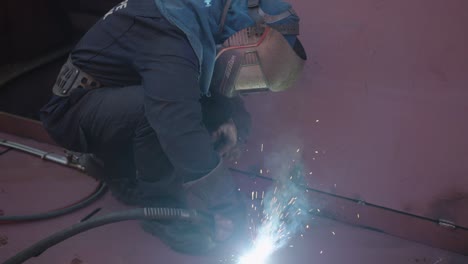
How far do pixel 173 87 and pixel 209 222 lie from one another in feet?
1.89

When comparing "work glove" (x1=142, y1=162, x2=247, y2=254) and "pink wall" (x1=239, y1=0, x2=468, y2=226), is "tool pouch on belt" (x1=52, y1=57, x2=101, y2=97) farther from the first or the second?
"pink wall" (x1=239, y1=0, x2=468, y2=226)

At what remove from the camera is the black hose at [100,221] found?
1.43 meters

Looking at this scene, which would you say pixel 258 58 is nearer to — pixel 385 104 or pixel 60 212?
pixel 385 104

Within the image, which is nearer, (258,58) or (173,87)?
(173,87)

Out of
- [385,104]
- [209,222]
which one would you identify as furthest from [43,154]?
[385,104]

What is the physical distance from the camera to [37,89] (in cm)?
306

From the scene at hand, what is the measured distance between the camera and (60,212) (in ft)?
6.76

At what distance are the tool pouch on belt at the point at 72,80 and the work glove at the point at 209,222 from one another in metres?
0.67

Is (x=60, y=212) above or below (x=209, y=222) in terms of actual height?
below

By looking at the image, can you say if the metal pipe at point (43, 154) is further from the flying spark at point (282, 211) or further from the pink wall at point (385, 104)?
the pink wall at point (385, 104)

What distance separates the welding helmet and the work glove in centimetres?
39

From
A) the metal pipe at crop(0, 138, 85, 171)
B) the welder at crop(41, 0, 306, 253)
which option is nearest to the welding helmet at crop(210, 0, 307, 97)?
the welder at crop(41, 0, 306, 253)

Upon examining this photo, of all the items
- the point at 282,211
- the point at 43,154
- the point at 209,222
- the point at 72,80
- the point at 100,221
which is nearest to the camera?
the point at 100,221

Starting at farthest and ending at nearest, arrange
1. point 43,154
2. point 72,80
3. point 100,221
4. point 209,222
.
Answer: point 43,154 → point 72,80 → point 209,222 → point 100,221
